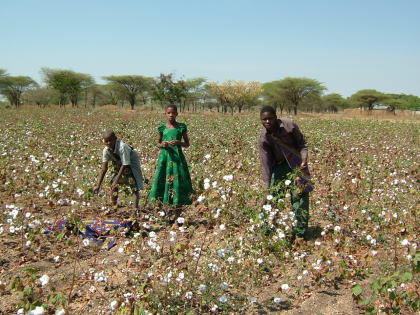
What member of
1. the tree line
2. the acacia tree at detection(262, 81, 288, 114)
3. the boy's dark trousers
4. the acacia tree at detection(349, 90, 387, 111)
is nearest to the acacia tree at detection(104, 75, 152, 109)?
the tree line

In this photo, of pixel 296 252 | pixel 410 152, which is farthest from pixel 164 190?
pixel 410 152

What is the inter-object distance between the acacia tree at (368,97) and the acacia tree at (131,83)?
29.5m

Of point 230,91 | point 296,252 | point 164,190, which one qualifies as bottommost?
point 296,252

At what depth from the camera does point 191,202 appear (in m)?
4.86

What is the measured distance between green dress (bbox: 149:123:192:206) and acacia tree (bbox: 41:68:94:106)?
152ft

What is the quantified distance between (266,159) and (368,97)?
5643cm

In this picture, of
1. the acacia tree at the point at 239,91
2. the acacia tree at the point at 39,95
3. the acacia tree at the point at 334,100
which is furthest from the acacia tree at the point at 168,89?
the acacia tree at the point at 334,100

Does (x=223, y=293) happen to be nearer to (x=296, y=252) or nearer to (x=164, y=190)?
(x=296, y=252)

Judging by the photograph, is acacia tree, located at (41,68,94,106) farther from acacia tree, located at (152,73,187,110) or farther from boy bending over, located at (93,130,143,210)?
boy bending over, located at (93,130,143,210)

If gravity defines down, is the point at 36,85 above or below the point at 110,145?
above

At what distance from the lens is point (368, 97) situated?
55.4m

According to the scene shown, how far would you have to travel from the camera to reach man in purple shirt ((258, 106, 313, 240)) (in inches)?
153

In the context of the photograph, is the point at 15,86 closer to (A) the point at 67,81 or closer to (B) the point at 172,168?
(A) the point at 67,81

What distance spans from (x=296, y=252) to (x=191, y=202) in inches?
62.6
